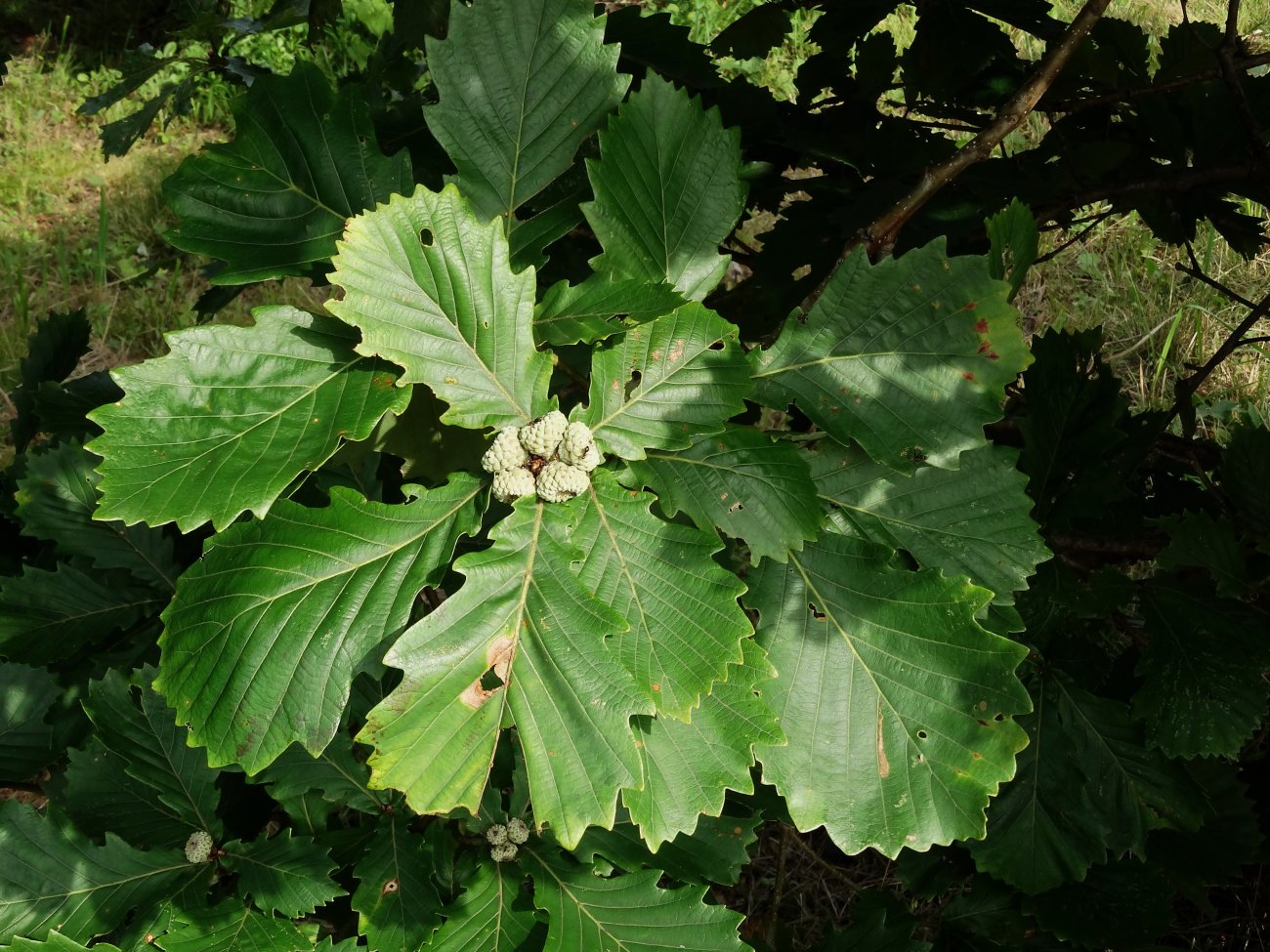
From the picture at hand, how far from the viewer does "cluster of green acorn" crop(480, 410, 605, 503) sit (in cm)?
113

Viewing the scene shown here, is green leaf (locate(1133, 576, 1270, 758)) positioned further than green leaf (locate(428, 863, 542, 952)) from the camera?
Yes

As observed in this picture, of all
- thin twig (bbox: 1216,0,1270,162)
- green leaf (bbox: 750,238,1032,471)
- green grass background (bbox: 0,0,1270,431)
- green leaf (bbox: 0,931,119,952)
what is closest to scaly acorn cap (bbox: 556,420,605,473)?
green leaf (bbox: 750,238,1032,471)

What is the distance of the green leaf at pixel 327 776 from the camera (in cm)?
149

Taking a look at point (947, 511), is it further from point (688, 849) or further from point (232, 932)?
point (232, 932)

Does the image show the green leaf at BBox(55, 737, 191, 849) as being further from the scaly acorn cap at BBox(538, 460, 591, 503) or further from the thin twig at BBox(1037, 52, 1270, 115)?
Answer: the thin twig at BBox(1037, 52, 1270, 115)

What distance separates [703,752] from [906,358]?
20.2 inches

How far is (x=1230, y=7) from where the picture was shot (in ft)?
6.00

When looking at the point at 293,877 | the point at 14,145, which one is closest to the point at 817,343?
the point at 293,877

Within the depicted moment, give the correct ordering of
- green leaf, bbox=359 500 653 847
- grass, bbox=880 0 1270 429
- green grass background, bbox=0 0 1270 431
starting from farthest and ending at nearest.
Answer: green grass background, bbox=0 0 1270 431 < grass, bbox=880 0 1270 429 < green leaf, bbox=359 500 653 847

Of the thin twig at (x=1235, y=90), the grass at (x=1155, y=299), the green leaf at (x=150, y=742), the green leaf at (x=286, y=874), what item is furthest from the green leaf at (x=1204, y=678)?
the grass at (x=1155, y=299)

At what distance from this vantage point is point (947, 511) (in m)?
1.34

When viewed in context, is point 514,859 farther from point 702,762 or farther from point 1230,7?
point 1230,7

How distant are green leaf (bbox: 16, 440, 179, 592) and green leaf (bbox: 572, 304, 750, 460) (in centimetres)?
91

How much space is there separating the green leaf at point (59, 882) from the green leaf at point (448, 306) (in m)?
0.79
